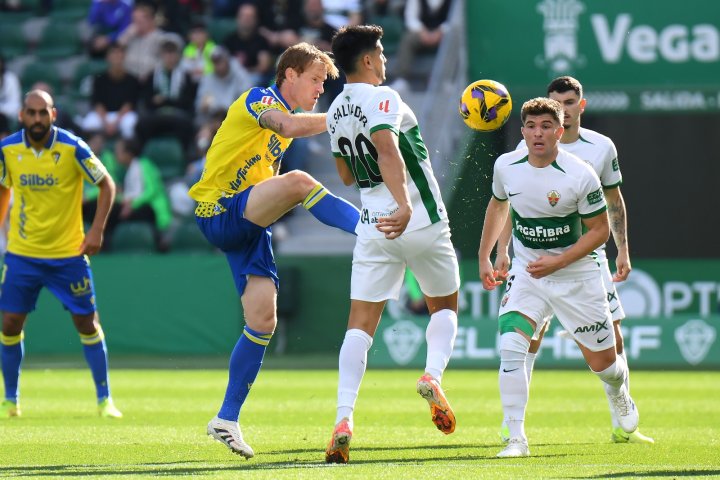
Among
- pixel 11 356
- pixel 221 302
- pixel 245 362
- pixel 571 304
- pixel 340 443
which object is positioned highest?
pixel 571 304

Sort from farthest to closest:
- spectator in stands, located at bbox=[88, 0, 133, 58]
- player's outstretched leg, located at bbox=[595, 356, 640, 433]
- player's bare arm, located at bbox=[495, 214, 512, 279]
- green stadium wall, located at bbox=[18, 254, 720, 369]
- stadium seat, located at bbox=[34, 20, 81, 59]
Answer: stadium seat, located at bbox=[34, 20, 81, 59], spectator in stands, located at bbox=[88, 0, 133, 58], green stadium wall, located at bbox=[18, 254, 720, 369], player's bare arm, located at bbox=[495, 214, 512, 279], player's outstretched leg, located at bbox=[595, 356, 640, 433]

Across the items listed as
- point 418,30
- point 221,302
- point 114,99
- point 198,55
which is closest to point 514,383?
point 221,302

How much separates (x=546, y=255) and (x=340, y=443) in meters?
1.71

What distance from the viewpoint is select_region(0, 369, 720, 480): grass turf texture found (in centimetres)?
689

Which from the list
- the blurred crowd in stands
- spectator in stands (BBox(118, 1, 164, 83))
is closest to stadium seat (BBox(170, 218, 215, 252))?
the blurred crowd in stands

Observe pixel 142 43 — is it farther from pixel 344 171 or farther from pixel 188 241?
pixel 344 171

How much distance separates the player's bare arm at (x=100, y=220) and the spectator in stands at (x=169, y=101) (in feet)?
31.2

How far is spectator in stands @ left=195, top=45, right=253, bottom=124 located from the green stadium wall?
10.1ft

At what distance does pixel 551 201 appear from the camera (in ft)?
24.8

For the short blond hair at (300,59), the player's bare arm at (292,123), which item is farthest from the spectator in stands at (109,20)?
the player's bare arm at (292,123)

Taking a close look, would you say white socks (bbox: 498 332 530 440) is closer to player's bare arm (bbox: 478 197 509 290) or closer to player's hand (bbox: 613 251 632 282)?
player's bare arm (bbox: 478 197 509 290)

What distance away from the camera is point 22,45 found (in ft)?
73.6

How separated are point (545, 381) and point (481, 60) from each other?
4.94 m

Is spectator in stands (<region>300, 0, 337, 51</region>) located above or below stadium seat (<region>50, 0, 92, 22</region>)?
below
